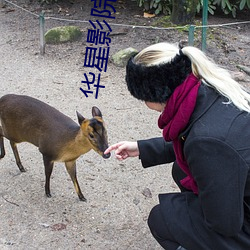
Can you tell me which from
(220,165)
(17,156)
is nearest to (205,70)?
(220,165)

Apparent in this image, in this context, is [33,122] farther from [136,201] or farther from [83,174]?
[136,201]

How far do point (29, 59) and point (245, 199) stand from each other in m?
4.31

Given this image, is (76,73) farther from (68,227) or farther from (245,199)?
(245,199)

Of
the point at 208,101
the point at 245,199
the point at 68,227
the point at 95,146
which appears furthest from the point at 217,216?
the point at 68,227

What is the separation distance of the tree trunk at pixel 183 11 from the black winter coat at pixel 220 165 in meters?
4.70

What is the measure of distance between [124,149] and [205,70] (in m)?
0.79

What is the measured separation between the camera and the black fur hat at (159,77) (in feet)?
6.39

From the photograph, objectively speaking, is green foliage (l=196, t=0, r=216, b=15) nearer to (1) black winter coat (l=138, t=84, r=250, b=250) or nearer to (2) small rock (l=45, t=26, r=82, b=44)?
(2) small rock (l=45, t=26, r=82, b=44)

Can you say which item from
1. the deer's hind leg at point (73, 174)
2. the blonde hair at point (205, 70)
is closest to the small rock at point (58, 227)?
the deer's hind leg at point (73, 174)

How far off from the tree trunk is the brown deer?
3.69 meters

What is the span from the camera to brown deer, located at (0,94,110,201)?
113 inches

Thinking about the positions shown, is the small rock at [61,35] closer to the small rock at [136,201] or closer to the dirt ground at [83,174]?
the dirt ground at [83,174]

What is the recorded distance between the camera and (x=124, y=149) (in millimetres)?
2576

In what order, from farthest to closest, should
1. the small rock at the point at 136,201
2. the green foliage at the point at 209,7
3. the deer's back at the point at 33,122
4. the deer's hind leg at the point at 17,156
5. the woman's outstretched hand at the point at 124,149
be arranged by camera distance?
the green foliage at the point at 209,7 < the deer's hind leg at the point at 17,156 < the small rock at the point at 136,201 < the deer's back at the point at 33,122 < the woman's outstretched hand at the point at 124,149
